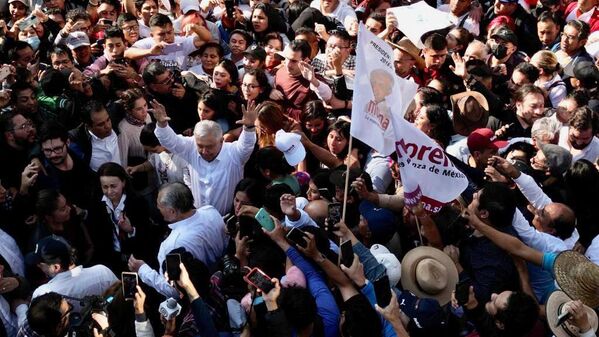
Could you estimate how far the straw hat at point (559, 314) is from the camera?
419 cm

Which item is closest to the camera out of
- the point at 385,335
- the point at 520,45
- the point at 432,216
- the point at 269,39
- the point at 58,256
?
the point at 385,335

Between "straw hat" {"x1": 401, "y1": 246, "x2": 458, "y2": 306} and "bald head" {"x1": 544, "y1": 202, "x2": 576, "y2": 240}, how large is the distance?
853 millimetres

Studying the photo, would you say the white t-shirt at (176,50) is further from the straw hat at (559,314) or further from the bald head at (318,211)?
the straw hat at (559,314)

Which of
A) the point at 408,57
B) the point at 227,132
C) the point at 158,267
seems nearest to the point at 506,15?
the point at 408,57

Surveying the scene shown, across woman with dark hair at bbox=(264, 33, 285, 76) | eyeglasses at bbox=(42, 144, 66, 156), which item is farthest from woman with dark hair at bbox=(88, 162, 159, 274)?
woman with dark hair at bbox=(264, 33, 285, 76)

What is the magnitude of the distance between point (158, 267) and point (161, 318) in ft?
4.04

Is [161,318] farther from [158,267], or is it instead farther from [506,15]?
[506,15]

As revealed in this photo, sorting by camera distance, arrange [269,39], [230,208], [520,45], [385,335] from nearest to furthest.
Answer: [385,335]
[230,208]
[269,39]
[520,45]

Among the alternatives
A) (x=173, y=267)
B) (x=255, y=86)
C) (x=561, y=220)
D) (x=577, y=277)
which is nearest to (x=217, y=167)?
(x=255, y=86)

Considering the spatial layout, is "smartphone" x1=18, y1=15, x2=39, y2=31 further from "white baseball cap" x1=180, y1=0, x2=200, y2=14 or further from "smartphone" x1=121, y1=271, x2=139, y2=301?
"smartphone" x1=121, y1=271, x2=139, y2=301

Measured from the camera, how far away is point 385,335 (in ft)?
14.3

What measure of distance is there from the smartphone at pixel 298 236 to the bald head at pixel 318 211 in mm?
618

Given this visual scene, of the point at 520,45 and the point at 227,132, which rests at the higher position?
the point at 227,132

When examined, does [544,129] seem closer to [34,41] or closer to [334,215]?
[334,215]
